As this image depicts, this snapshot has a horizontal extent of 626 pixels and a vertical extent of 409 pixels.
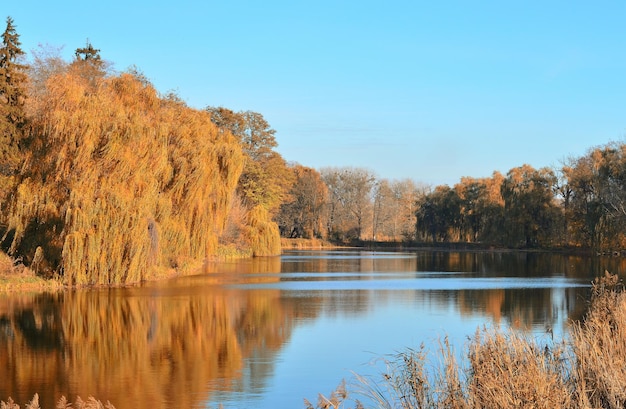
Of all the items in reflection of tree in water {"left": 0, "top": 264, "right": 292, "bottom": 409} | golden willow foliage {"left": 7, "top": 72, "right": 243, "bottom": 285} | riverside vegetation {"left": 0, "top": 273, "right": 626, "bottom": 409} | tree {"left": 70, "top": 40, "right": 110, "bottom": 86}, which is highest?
tree {"left": 70, "top": 40, "right": 110, "bottom": 86}

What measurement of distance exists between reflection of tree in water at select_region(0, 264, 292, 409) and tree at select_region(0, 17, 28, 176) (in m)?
6.26

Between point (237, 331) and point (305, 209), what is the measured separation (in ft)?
193

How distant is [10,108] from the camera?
26.6 meters

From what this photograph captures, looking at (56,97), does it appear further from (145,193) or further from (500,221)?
(500,221)

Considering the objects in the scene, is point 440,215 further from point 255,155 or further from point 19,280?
point 19,280

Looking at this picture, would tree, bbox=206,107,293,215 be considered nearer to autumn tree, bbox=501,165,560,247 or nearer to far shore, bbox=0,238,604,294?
far shore, bbox=0,238,604,294

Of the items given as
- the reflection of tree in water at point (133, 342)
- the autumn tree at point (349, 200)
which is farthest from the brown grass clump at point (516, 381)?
the autumn tree at point (349, 200)

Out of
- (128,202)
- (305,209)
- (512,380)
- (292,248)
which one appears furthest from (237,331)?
(305,209)

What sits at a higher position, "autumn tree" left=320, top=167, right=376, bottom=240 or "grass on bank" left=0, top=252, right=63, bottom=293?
"autumn tree" left=320, top=167, right=376, bottom=240

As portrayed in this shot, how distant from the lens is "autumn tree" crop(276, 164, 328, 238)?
7512 centimetres

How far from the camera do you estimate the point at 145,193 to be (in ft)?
81.6

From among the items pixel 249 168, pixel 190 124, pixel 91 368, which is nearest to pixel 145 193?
pixel 190 124

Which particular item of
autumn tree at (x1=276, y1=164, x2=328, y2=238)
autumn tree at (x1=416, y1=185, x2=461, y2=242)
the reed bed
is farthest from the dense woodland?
autumn tree at (x1=416, y1=185, x2=461, y2=242)

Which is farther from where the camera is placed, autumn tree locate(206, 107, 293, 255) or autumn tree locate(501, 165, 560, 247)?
autumn tree locate(501, 165, 560, 247)
